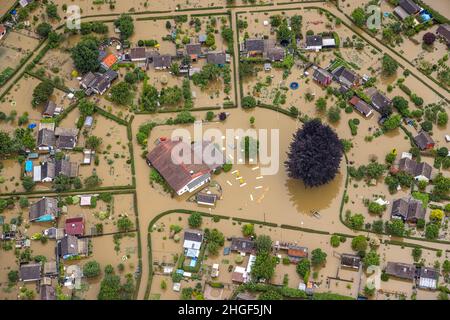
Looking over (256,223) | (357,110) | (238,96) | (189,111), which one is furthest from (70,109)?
(357,110)

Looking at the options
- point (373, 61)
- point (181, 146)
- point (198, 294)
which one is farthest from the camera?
point (373, 61)

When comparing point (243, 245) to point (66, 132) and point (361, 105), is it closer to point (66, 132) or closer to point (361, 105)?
point (361, 105)

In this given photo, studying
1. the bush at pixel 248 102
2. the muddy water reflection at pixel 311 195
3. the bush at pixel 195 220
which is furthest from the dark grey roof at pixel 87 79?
the muddy water reflection at pixel 311 195

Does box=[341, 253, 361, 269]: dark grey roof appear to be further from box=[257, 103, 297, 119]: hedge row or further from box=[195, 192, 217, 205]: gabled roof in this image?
box=[257, 103, 297, 119]: hedge row

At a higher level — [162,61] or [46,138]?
[162,61]

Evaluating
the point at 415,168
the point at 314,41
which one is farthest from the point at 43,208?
the point at 415,168

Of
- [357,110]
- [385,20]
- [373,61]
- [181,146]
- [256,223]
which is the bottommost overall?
[256,223]

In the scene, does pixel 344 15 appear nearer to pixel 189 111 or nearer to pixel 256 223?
pixel 189 111

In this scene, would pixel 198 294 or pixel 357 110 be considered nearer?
pixel 198 294
